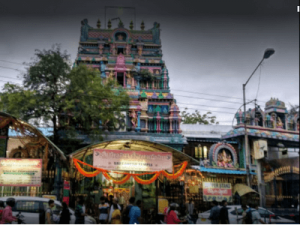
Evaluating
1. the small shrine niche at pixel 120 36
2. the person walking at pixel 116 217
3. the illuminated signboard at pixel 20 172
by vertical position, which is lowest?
the person walking at pixel 116 217

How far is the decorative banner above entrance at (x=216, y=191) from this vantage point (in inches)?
595

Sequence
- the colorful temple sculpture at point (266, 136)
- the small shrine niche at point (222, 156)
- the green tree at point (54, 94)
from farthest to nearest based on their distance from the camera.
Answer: the colorful temple sculpture at point (266, 136)
the small shrine niche at point (222, 156)
the green tree at point (54, 94)

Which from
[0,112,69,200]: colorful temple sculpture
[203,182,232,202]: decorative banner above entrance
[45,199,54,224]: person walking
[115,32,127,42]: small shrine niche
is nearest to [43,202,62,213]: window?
[45,199,54,224]: person walking

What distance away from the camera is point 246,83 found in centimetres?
1628

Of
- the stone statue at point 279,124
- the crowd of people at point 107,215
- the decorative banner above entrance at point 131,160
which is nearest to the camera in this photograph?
the crowd of people at point 107,215

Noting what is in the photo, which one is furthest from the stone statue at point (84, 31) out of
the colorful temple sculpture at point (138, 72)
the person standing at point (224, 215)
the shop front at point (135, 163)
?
the person standing at point (224, 215)

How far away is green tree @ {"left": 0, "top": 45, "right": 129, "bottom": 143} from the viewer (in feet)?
59.1

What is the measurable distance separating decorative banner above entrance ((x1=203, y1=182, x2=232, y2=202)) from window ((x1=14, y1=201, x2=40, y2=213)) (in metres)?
7.54

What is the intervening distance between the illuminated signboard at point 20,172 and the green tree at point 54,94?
20.7ft

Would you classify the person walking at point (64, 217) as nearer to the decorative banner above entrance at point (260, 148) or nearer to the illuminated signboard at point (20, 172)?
the illuminated signboard at point (20, 172)

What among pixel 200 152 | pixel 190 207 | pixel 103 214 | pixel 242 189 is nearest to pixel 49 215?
pixel 103 214

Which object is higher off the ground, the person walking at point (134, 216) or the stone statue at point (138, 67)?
the stone statue at point (138, 67)

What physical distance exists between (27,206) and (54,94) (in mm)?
8672

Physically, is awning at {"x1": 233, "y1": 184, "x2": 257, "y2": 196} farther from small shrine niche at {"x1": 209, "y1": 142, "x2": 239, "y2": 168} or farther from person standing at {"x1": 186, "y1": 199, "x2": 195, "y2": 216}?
small shrine niche at {"x1": 209, "y1": 142, "x2": 239, "y2": 168}
